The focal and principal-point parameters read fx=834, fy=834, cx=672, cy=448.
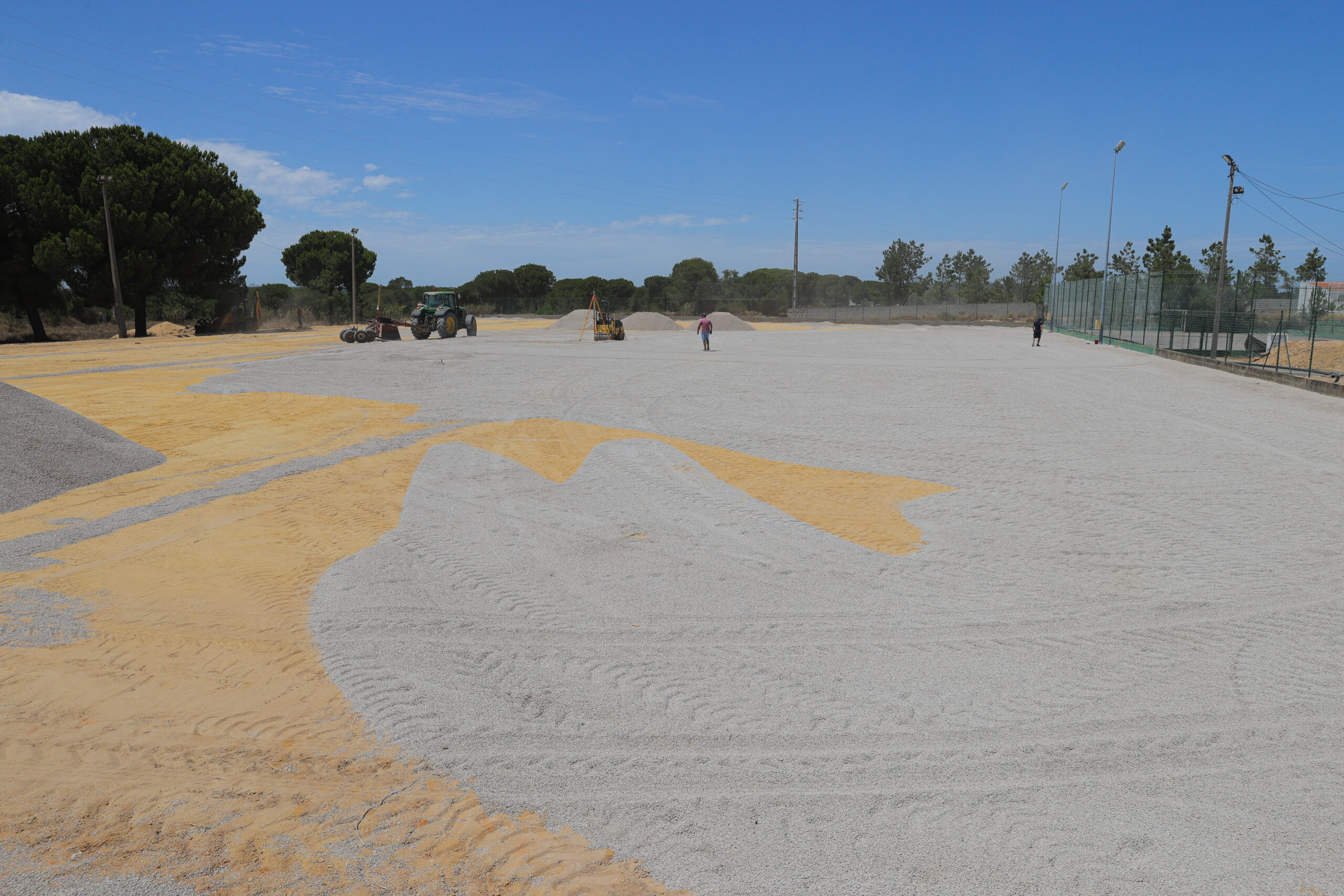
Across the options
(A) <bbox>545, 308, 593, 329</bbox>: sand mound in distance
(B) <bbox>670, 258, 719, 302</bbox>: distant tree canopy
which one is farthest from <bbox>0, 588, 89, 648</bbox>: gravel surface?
(B) <bbox>670, 258, 719, 302</bbox>: distant tree canopy

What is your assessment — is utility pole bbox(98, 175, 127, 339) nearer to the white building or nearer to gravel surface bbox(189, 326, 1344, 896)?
gravel surface bbox(189, 326, 1344, 896)

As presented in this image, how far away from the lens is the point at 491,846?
3547mm

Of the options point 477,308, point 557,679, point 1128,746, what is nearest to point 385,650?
point 557,679

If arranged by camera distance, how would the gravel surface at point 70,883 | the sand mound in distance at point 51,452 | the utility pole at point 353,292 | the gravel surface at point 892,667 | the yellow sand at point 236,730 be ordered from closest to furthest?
the gravel surface at point 70,883 < the yellow sand at point 236,730 < the gravel surface at point 892,667 < the sand mound in distance at point 51,452 < the utility pole at point 353,292

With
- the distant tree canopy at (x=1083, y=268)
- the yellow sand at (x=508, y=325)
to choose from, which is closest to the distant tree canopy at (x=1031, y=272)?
the distant tree canopy at (x=1083, y=268)

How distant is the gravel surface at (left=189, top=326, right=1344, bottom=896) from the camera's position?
361 centimetres

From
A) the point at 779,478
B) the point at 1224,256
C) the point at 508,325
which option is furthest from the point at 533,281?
the point at 779,478

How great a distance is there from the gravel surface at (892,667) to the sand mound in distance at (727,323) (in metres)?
50.0

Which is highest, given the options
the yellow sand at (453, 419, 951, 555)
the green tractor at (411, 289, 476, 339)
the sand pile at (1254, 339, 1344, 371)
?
the green tractor at (411, 289, 476, 339)

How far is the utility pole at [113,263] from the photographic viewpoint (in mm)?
39469

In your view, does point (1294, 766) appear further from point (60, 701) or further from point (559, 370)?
point (559, 370)

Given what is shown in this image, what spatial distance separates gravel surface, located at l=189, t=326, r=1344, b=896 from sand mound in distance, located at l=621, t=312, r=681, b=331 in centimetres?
4901

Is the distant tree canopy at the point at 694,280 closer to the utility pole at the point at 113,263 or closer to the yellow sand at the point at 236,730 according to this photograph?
the utility pole at the point at 113,263

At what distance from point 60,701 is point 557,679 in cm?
282
